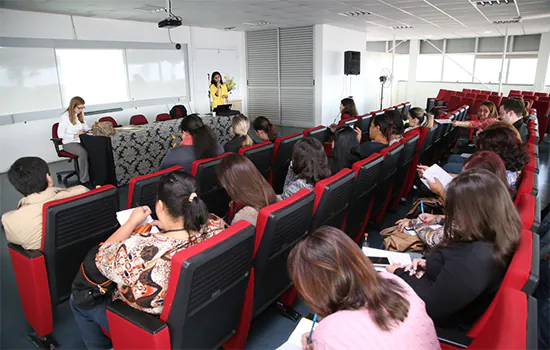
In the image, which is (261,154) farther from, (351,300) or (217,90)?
(217,90)

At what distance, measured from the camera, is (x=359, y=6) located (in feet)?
23.4

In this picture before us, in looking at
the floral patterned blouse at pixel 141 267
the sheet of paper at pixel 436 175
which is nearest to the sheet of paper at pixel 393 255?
the sheet of paper at pixel 436 175

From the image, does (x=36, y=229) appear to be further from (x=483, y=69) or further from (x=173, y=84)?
(x=483, y=69)

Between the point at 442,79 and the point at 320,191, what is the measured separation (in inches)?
655

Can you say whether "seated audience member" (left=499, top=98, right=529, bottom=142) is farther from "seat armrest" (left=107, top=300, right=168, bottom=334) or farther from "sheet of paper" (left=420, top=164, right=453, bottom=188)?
"seat armrest" (left=107, top=300, right=168, bottom=334)

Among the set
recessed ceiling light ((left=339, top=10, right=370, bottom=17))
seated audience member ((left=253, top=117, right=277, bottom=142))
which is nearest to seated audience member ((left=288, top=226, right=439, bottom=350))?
seated audience member ((left=253, top=117, right=277, bottom=142))

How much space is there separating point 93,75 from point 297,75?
5.37m

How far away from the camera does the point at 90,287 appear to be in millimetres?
1812

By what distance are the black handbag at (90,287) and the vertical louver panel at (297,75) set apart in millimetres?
9241

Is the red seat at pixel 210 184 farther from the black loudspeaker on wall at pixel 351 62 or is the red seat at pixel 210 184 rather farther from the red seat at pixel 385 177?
the black loudspeaker on wall at pixel 351 62

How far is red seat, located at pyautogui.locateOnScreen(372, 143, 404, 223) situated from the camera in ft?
10.8

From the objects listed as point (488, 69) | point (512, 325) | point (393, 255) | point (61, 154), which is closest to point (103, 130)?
point (61, 154)

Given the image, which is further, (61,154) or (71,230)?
(61,154)

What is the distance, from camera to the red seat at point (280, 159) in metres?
4.05
